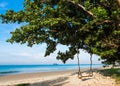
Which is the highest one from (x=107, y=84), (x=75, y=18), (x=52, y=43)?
(x=75, y=18)

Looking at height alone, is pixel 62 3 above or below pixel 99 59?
above

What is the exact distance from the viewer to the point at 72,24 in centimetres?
2698

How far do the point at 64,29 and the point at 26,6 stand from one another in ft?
14.7

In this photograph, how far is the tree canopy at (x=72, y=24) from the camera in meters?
23.8

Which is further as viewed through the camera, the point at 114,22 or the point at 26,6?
the point at 26,6

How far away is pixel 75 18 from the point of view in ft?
91.2

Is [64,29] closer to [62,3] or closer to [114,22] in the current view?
[62,3]

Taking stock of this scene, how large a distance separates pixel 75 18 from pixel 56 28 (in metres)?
2.14

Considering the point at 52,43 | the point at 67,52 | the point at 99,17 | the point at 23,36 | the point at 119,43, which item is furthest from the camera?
the point at 67,52

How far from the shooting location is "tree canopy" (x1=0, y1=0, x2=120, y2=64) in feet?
77.9

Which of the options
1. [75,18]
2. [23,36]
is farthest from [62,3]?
[23,36]

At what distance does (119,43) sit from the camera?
2464 centimetres

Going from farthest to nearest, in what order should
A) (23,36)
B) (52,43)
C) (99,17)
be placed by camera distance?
(52,43) → (23,36) → (99,17)

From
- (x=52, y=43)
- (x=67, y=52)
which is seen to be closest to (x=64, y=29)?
(x=52, y=43)
